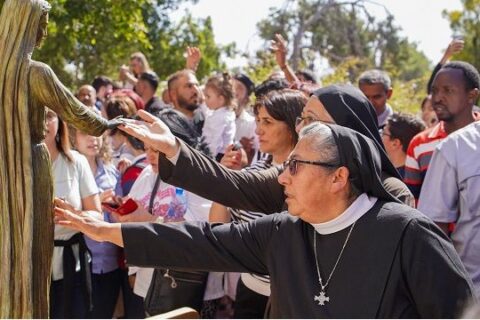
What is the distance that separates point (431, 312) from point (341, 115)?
4.11 ft

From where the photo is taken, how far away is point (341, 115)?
378 cm

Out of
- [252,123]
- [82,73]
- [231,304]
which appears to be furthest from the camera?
[82,73]

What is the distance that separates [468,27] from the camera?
28.8 m

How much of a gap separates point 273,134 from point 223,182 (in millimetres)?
792

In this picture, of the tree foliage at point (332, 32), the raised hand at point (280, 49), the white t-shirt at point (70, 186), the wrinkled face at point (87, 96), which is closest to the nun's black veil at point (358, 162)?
the white t-shirt at point (70, 186)

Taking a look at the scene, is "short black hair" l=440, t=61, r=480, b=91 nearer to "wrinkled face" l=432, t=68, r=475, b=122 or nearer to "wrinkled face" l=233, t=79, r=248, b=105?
"wrinkled face" l=432, t=68, r=475, b=122

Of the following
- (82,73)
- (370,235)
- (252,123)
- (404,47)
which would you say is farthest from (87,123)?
(404,47)

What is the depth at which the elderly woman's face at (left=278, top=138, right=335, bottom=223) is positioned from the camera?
3.04 metres

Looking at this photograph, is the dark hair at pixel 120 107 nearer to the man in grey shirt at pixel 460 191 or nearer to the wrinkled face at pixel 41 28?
the man in grey shirt at pixel 460 191

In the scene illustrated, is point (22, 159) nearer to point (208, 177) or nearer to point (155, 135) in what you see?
point (155, 135)

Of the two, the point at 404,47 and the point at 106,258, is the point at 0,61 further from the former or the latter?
the point at 404,47

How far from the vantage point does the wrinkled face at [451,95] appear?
5.11m

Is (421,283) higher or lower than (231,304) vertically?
higher

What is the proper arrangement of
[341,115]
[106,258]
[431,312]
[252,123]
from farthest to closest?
[252,123], [106,258], [341,115], [431,312]
